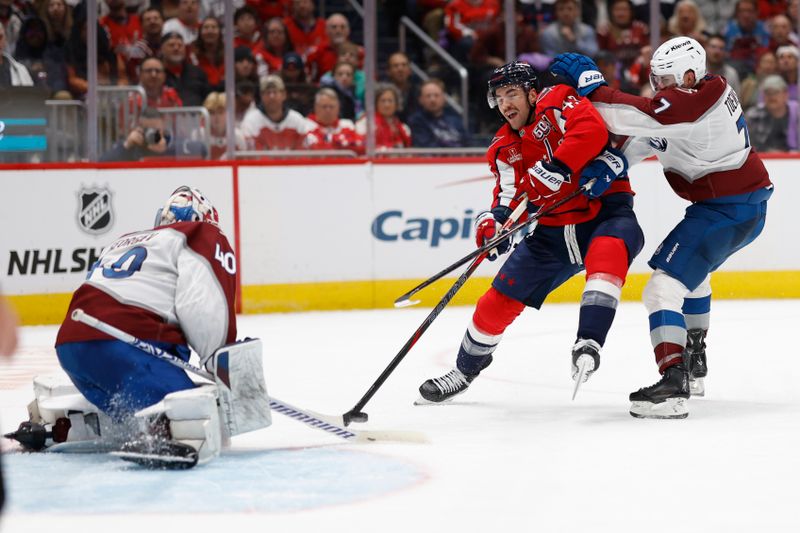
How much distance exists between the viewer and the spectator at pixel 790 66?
299 inches

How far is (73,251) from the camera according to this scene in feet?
22.1

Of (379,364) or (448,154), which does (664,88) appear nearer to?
(379,364)

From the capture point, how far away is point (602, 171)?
13.2 ft

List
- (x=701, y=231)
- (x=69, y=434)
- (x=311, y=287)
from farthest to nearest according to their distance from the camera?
(x=311, y=287) → (x=701, y=231) → (x=69, y=434)

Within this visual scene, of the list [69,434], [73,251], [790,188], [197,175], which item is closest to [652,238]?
[790,188]

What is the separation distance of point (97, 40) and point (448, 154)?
2.09 m

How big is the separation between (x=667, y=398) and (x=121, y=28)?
13.4 ft

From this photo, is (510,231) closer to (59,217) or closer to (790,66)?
(59,217)

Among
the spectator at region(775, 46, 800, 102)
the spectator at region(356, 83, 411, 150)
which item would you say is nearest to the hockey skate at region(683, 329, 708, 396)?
the spectator at region(356, 83, 411, 150)

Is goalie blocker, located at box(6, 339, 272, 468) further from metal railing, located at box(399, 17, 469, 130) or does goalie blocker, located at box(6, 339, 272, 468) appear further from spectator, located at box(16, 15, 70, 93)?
metal railing, located at box(399, 17, 469, 130)

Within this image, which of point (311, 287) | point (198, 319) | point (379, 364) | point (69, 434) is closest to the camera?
point (198, 319)

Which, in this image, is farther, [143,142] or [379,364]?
[143,142]

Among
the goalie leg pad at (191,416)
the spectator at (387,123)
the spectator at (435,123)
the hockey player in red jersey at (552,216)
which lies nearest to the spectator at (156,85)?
the spectator at (387,123)

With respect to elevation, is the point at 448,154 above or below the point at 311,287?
above
